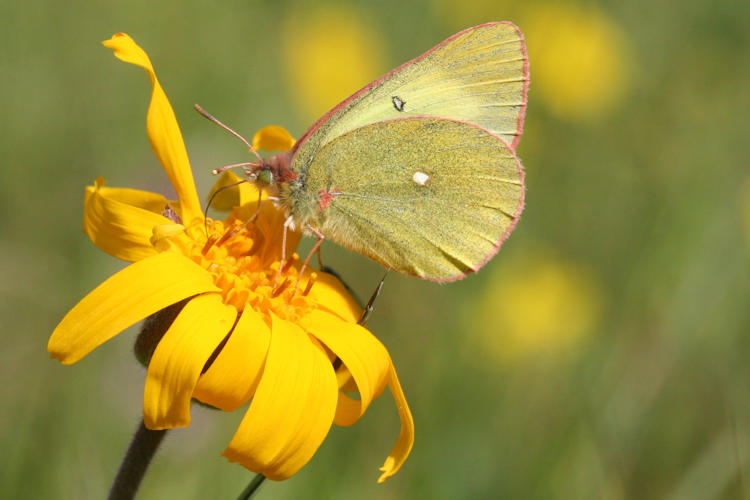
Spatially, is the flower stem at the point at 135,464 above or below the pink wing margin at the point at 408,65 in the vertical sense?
below

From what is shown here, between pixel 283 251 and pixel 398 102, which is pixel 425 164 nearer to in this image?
pixel 398 102

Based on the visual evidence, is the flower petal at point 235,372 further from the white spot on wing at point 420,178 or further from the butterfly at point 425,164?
the white spot on wing at point 420,178

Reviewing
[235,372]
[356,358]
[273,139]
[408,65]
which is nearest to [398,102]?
[408,65]

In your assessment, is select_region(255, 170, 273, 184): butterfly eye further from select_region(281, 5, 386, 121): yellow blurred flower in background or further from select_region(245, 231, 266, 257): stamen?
select_region(281, 5, 386, 121): yellow blurred flower in background

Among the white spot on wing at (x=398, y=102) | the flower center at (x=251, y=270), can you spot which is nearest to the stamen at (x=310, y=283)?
the flower center at (x=251, y=270)

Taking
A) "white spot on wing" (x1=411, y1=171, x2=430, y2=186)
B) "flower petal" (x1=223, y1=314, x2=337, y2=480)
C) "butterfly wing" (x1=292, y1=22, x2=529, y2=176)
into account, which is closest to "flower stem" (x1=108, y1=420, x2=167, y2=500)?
"flower petal" (x1=223, y1=314, x2=337, y2=480)

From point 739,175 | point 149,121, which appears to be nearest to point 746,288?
point 739,175

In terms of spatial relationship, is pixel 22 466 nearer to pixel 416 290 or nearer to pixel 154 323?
pixel 154 323
